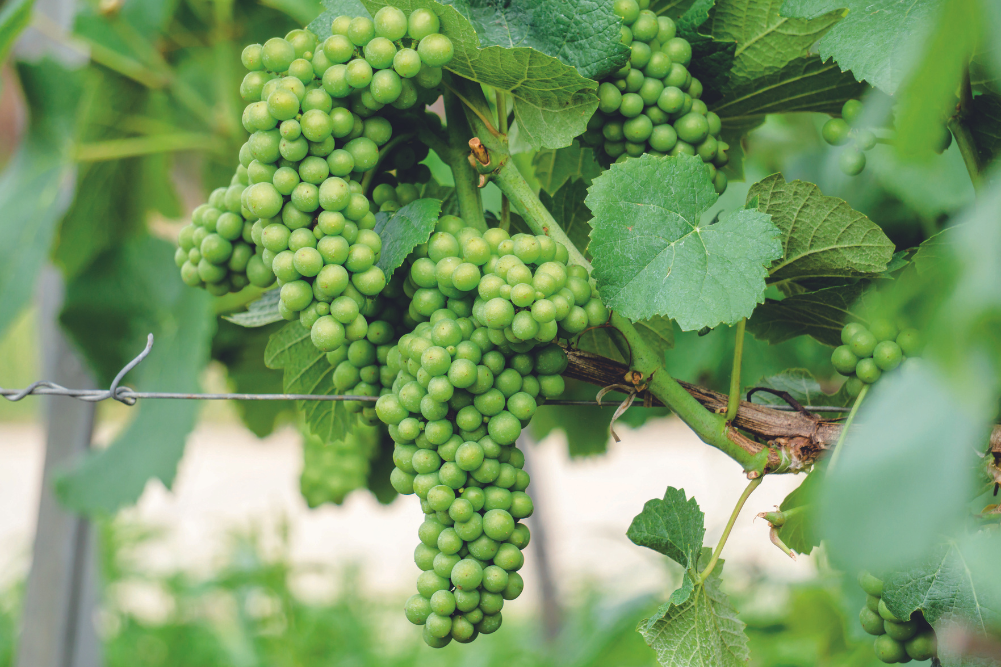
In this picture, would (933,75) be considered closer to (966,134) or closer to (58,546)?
(966,134)

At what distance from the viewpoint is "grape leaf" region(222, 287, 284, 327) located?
0.52m

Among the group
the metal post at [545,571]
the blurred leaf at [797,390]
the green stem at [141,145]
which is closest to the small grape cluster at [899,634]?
the blurred leaf at [797,390]

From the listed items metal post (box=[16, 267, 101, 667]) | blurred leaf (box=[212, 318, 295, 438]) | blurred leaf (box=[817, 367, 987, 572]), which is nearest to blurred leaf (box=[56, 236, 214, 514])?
blurred leaf (box=[212, 318, 295, 438])

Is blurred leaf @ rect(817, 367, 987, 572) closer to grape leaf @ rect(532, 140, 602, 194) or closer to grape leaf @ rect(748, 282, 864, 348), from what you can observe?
grape leaf @ rect(748, 282, 864, 348)

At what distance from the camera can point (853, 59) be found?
0.40 metres

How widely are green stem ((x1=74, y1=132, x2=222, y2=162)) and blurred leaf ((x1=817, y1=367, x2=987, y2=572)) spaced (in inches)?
38.9

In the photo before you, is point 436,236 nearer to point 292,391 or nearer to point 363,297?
point 363,297

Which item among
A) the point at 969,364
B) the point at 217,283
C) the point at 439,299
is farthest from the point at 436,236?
the point at 969,364

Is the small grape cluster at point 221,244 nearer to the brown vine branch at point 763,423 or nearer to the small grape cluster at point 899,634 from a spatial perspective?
the brown vine branch at point 763,423

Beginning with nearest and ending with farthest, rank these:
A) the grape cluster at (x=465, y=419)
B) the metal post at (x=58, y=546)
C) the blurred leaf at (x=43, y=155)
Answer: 1. the grape cluster at (x=465, y=419)
2. the blurred leaf at (x=43, y=155)
3. the metal post at (x=58, y=546)

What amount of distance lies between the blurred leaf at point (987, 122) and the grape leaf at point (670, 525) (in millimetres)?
270

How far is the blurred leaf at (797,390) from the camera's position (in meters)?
0.52

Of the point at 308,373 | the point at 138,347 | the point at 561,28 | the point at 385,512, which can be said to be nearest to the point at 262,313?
the point at 308,373

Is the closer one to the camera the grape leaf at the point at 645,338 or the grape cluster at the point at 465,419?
the grape cluster at the point at 465,419
